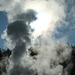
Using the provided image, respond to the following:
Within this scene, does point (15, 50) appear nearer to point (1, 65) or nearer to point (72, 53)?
point (1, 65)

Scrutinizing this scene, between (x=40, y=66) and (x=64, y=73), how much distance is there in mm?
6734

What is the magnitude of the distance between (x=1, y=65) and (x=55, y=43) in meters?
16.3

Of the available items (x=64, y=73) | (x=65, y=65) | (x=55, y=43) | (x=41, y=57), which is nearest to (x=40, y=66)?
(x=41, y=57)

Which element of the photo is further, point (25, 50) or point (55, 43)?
point (55, 43)

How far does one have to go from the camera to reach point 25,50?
29.7 meters

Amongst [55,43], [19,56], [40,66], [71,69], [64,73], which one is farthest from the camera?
[55,43]

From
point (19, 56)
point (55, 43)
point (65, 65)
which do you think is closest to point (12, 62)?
point (19, 56)

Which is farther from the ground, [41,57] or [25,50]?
[41,57]

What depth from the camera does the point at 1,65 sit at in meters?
44.0

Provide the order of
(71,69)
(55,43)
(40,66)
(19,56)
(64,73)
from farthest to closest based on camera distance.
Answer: (55,43) → (71,69) → (64,73) → (40,66) → (19,56)

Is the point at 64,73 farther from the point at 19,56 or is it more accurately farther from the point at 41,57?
the point at 19,56

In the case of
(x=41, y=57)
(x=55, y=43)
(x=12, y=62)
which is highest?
(x=55, y=43)

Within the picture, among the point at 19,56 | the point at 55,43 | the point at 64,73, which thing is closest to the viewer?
the point at 19,56

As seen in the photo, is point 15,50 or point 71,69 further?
point 71,69
